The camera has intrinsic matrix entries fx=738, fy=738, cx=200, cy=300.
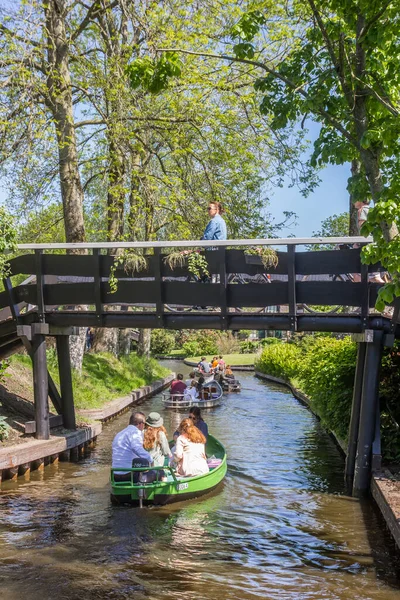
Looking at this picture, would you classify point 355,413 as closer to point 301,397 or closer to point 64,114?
point 64,114

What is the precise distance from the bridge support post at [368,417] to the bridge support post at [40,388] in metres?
6.03

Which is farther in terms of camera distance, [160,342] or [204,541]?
[160,342]

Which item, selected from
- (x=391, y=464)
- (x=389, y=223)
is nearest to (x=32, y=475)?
(x=391, y=464)

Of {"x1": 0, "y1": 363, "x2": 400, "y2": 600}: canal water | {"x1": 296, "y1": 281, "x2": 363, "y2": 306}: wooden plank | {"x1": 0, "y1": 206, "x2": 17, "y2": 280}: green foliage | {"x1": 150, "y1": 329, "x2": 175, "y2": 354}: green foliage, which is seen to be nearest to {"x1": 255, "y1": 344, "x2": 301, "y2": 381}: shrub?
{"x1": 0, "y1": 363, "x2": 400, "y2": 600}: canal water

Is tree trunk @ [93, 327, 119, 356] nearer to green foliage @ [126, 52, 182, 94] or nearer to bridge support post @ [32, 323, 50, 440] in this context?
bridge support post @ [32, 323, 50, 440]

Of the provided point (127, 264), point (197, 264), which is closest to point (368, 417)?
point (197, 264)

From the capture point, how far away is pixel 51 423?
15398 millimetres

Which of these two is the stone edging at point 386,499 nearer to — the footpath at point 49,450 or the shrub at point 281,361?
the footpath at point 49,450

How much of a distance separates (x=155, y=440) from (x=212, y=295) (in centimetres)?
270

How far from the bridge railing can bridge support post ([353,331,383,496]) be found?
741 millimetres

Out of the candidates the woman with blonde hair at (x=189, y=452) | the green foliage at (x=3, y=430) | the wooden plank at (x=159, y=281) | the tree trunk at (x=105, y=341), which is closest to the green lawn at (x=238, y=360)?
the tree trunk at (x=105, y=341)

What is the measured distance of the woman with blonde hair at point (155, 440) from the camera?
12172 millimetres

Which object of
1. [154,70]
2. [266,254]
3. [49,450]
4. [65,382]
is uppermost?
[154,70]

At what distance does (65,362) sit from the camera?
15.9 meters
